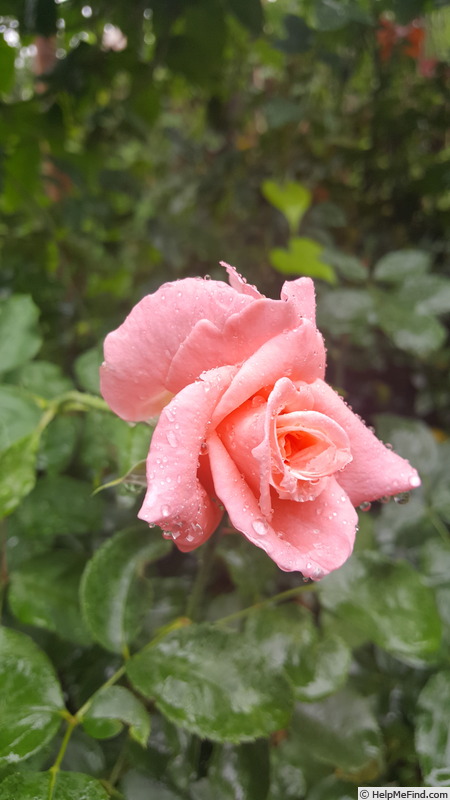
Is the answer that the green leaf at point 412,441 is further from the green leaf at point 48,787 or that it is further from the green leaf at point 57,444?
the green leaf at point 48,787

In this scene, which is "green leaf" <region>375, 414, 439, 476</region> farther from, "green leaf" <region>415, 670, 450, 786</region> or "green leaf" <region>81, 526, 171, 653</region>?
"green leaf" <region>81, 526, 171, 653</region>

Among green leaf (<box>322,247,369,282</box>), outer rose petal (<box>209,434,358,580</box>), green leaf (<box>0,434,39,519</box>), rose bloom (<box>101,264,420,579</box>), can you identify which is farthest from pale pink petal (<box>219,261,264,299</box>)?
green leaf (<box>322,247,369,282</box>)

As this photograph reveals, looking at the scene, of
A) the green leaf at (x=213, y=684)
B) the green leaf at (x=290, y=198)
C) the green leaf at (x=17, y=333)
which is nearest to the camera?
the green leaf at (x=213, y=684)

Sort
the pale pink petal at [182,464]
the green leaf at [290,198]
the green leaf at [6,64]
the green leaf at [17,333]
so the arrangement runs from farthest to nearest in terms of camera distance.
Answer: the green leaf at [290,198] < the green leaf at [6,64] < the green leaf at [17,333] < the pale pink petal at [182,464]

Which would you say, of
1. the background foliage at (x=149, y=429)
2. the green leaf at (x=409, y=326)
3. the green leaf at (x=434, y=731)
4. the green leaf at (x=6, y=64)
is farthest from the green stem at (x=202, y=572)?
the green leaf at (x=6, y=64)

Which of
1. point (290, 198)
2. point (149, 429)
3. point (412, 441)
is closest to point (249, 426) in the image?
point (149, 429)

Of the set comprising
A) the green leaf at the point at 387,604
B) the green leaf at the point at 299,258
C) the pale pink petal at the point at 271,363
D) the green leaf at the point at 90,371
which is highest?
the pale pink petal at the point at 271,363

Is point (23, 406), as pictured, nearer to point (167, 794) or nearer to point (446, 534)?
point (167, 794)
